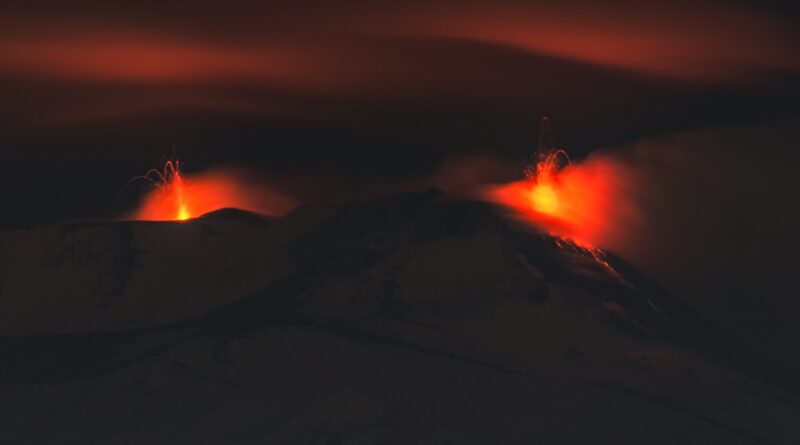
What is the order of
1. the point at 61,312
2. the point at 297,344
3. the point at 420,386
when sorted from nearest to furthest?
the point at 420,386, the point at 297,344, the point at 61,312

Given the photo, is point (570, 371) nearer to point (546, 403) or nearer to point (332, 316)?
point (546, 403)

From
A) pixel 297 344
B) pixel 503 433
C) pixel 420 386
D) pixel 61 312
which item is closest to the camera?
pixel 503 433

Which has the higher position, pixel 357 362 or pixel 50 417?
pixel 357 362

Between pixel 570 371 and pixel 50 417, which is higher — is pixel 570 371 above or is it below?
above

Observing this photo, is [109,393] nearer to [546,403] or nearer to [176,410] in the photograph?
[176,410]

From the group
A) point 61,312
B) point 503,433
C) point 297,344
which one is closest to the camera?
point 503,433

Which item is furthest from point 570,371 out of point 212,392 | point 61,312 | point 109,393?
point 61,312

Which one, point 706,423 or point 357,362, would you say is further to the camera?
point 357,362


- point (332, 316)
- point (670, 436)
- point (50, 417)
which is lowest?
point (50, 417)

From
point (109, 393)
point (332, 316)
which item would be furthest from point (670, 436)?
point (109, 393)
